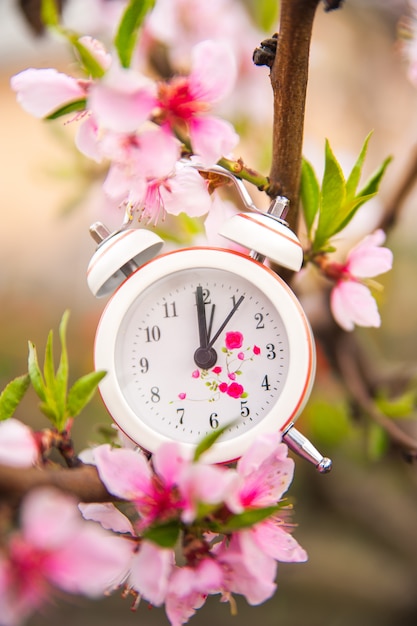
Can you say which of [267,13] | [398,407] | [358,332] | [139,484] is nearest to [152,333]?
[139,484]

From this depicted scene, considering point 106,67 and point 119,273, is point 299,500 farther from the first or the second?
point 106,67

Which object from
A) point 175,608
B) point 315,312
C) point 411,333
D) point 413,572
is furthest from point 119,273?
point 411,333

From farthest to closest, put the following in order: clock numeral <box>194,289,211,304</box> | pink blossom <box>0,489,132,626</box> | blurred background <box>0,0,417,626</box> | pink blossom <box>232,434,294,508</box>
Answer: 1. blurred background <box>0,0,417,626</box>
2. clock numeral <box>194,289,211,304</box>
3. pink blossom <box>232,434,294,508</box>
4. pink blossom <box>0,489,132,626</box>

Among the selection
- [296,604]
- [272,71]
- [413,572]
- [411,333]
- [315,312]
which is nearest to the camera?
[272,71]

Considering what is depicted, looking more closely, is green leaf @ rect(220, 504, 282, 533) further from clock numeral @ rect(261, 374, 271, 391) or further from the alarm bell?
the alarm bell

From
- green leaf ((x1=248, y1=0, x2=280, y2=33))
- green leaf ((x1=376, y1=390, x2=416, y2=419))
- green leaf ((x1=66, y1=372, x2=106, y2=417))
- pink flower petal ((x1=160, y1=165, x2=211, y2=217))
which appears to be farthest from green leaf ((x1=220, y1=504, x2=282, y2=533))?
green leaf ((x1=248, y1=0, x2=280, y2=33))

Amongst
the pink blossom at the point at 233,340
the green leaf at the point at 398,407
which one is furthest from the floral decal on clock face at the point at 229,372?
the green leaf at the point at 398,407

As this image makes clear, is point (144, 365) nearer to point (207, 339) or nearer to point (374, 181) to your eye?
point (207, 339)

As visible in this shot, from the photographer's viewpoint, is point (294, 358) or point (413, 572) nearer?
point (294, 358)
